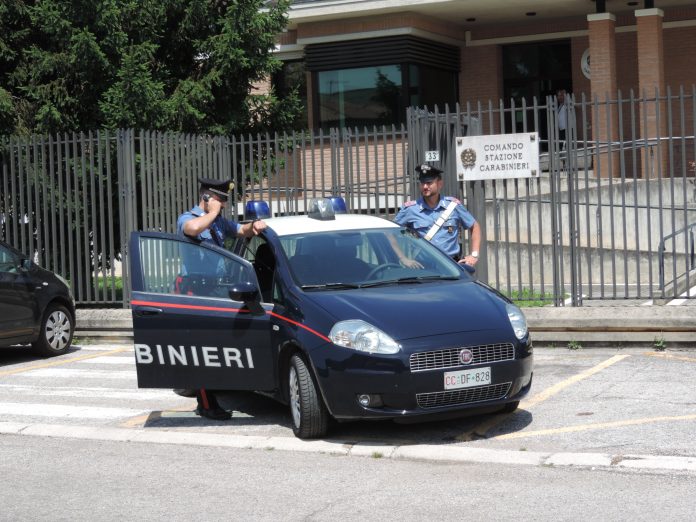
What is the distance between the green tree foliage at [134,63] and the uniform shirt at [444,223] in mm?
8163

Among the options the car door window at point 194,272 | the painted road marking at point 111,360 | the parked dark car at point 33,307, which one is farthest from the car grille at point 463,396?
the parked dark car at point 33,307

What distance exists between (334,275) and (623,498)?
294 cm

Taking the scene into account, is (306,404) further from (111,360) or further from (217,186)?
Answer: (111,360)

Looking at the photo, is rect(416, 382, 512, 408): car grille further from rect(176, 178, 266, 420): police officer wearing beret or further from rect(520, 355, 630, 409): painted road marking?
rect(176, 178, 266, 420): police officer wearing beret

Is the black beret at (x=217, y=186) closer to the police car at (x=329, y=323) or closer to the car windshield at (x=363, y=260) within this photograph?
the police car at (x=329, y=323)

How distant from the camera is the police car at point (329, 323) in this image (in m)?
7.45

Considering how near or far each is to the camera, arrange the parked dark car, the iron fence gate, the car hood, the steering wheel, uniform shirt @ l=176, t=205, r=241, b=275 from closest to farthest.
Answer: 1. the car hood
2. the steering wheel
3. uniform shirt @ l=176, t=205, r=241, b=275
4. the iron fence gate
5. the parked dark car

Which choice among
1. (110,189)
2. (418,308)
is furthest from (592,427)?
(110,189)

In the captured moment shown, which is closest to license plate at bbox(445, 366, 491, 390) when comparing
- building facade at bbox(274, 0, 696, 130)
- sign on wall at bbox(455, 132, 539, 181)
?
sign on wall at bbox(455, 132, 539, 181)

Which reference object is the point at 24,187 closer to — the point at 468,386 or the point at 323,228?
the point at 323,228

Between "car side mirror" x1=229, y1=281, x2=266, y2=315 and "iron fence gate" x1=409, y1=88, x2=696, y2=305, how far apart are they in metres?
4.13

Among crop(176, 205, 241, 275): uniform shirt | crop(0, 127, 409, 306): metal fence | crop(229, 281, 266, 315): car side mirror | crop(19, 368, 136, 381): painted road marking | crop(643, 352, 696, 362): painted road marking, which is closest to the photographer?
crop(229, 281, 266, 315): car side mirror

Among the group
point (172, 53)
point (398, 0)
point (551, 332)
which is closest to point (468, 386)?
point (551, 332)

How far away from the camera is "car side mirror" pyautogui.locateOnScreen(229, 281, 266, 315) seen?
8.12 meters
